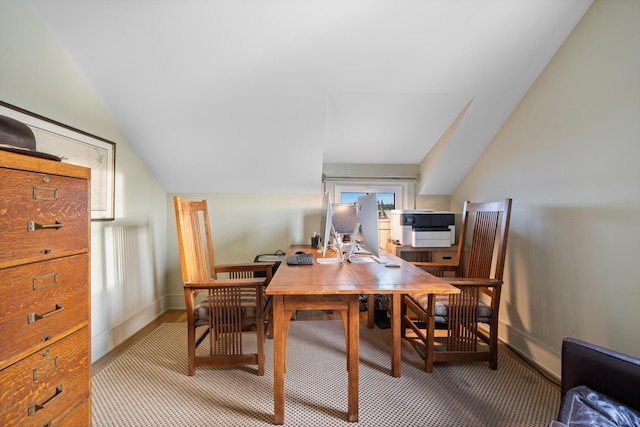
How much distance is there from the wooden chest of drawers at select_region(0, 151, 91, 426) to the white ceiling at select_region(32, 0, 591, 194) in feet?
3.62

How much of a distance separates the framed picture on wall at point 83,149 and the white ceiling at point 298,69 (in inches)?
13.8

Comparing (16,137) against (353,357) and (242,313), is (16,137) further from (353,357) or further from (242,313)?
(353,357)

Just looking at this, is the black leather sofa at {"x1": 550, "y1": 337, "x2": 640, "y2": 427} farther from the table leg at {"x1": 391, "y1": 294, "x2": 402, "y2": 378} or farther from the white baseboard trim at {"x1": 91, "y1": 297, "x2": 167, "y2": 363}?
the white baseboard trim at {"x1": 91, "y1": 297, "x2": 167, "y2": 363}

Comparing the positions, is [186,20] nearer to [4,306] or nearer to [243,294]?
[4,306]

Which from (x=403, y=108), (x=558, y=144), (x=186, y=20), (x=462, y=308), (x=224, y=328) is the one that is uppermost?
(x=186, y=20)

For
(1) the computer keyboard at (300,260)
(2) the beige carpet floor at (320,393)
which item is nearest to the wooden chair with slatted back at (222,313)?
(2) the beige carpet floor at (320,393)

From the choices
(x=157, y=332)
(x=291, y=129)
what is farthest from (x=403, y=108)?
(x=157, y=332)

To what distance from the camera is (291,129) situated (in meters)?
2.22

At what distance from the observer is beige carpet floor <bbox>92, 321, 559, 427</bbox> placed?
1.37m

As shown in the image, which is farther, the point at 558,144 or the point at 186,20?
the point at 558,144

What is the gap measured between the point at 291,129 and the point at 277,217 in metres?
1.13

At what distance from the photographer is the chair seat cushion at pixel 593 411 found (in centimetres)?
89

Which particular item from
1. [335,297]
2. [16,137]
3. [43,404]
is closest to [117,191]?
[16,137]

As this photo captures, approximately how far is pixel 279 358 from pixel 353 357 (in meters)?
0.40
